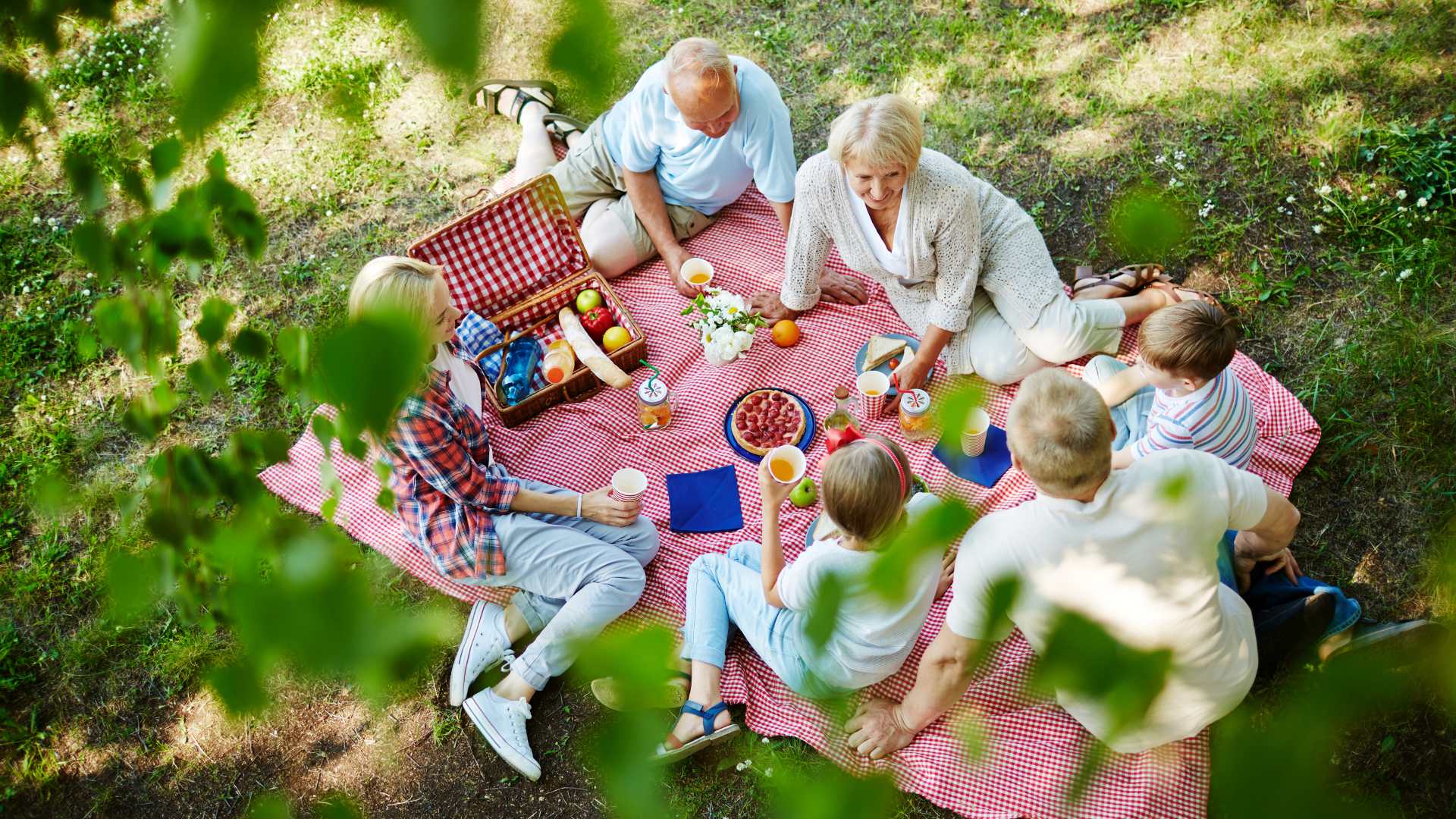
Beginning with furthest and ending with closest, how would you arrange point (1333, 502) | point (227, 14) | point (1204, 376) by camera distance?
point (1333, 502) → point (1204, 376) → point (227, 14)

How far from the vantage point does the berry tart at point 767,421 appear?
12.9 ft

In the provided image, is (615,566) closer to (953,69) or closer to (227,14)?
(227,14)

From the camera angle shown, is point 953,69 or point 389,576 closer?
point 389,576

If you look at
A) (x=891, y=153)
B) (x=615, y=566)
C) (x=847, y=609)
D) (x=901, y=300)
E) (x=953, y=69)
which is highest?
(x=847, y=609)

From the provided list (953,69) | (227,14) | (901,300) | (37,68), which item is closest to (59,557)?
(37,68)

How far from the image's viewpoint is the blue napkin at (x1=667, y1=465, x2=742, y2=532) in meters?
3.80

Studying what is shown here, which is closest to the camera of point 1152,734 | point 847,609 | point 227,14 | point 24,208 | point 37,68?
point 227,14

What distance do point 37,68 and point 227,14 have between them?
660 cm

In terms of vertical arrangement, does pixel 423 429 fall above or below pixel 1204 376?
above

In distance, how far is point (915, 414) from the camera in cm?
384

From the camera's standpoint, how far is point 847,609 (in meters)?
0.80

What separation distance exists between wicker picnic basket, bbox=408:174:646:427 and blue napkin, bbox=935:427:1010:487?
149cm

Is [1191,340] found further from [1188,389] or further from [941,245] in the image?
[941,245]

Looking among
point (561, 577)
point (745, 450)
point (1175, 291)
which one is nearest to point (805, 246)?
point (745, 450)
